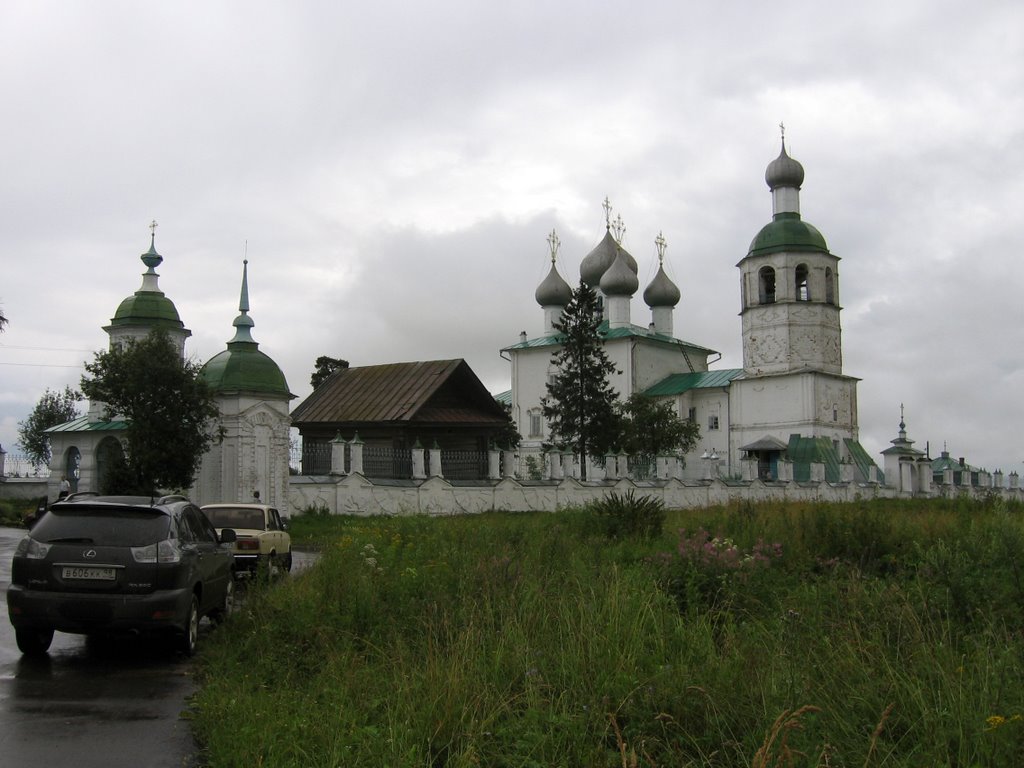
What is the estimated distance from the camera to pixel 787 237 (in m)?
51.3

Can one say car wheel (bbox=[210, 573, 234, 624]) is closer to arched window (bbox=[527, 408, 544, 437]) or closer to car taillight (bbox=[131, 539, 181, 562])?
car taillight (bbox=[131, 539, 181, 562])

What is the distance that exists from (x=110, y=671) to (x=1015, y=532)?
7942mm

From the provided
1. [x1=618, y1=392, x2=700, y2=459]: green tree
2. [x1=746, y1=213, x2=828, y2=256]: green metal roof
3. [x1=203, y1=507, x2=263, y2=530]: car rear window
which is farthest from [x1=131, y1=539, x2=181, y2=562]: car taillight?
[x1=746, y1=213, x2=828, y2=256]: green metal roof

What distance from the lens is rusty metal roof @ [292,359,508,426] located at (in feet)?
112

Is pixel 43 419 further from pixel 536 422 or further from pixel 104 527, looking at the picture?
pixel 104 527

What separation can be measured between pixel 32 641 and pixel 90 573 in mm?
1076

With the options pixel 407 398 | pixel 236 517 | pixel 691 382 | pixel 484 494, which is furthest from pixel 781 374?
pixel 236 517

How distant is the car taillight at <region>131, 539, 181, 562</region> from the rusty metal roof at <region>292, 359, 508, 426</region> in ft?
79.4

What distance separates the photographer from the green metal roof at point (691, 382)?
5484 cm

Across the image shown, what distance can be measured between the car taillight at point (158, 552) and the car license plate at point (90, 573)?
25cm

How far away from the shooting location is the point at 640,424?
48.5 metres

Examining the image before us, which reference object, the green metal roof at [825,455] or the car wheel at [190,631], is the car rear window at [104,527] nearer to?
the car wheel at [190,631]

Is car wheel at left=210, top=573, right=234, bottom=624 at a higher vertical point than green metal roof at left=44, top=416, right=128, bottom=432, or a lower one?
lower

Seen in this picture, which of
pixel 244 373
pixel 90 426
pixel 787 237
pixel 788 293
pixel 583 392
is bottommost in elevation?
pixel 90 426
